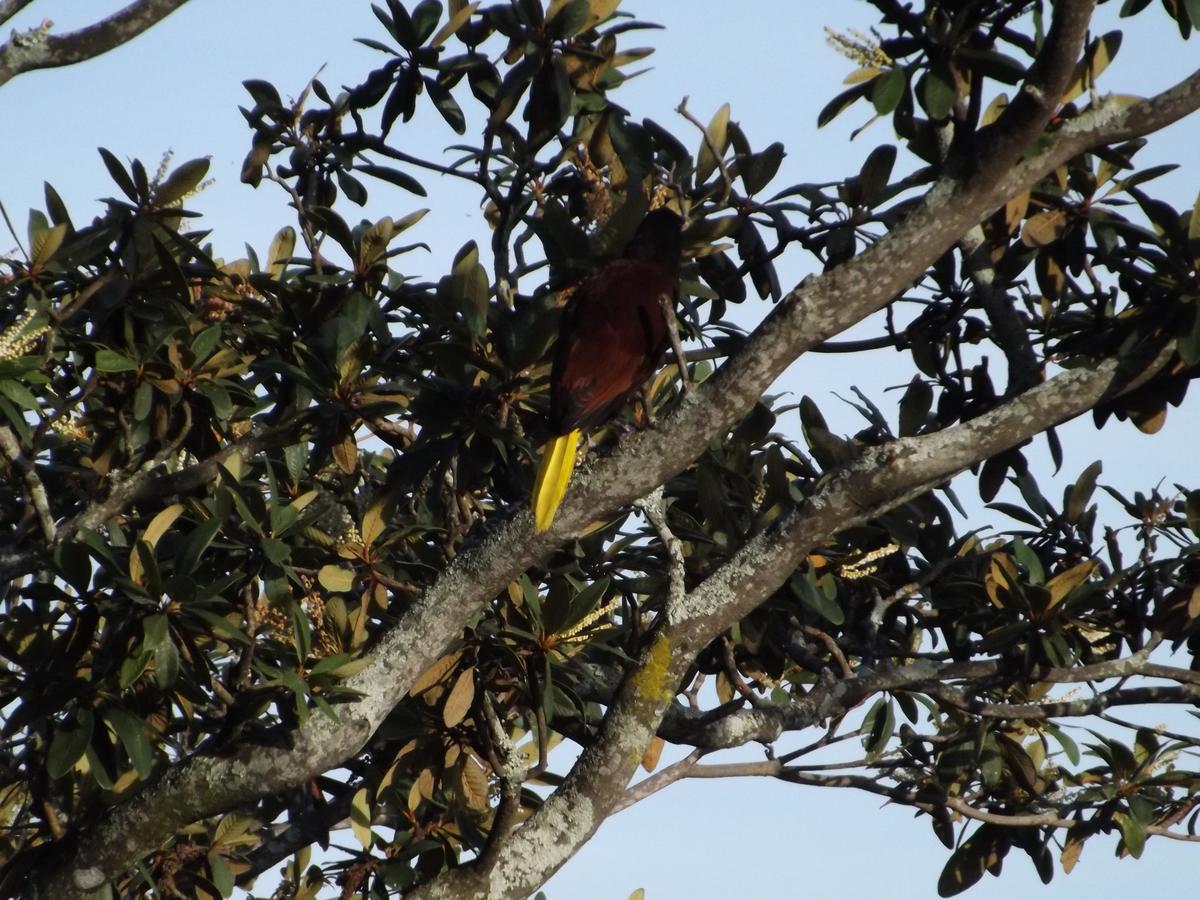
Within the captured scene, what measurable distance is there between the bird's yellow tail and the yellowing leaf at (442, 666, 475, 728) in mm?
573

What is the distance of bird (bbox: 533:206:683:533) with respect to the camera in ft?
10.8

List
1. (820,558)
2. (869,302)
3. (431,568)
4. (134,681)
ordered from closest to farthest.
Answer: (869,302) → (134,681) → (431,568) → (820,558)

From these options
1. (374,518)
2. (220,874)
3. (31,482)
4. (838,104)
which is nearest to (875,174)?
(838,104)

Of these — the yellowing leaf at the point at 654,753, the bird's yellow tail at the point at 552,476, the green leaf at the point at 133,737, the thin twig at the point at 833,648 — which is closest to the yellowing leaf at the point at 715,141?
the bird's yellow tail at the point at 552,476

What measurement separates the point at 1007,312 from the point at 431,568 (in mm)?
1694

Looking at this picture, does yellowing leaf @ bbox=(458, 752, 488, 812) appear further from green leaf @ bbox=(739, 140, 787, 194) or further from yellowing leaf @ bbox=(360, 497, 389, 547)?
green leaf @ bbox=(739, 140, 787, 194)

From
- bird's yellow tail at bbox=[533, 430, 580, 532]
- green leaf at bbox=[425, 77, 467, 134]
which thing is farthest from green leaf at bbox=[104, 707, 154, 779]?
green leaf at bbox=[425, 77, 467, 134]

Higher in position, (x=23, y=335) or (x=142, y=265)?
(x=142, y=265)

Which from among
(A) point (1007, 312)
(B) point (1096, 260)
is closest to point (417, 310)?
(A) point (1007, 312)

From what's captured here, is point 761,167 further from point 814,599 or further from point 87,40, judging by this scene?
point 87,40

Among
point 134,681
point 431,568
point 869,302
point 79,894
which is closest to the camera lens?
point 869,302

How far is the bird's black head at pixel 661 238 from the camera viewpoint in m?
3.68

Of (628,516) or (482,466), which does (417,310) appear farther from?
(628,516)

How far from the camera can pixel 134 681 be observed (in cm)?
324
